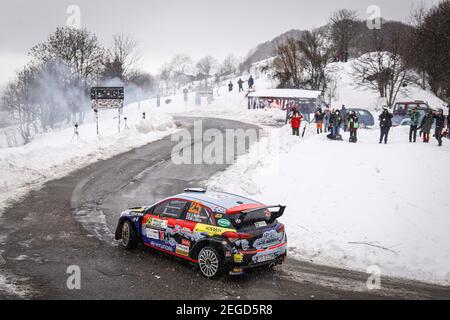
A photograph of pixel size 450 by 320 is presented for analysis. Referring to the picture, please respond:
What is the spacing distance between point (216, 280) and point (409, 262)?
4507 mm

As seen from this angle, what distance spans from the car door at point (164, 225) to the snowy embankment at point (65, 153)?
19.9 ft

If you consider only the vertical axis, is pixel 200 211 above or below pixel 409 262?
above

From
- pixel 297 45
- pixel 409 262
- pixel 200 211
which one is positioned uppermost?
pixel 297 45

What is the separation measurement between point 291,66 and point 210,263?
144ft

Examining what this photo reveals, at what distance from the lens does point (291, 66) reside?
162 feet

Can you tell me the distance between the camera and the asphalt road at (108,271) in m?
7.53

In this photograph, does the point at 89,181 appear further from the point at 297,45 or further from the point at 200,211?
the point at 297,45

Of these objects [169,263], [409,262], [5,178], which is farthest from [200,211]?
[5,178]

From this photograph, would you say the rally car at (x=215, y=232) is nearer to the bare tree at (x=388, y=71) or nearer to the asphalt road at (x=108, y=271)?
the asphalt road at (x=108, y=271)

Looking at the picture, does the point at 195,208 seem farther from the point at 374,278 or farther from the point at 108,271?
the point at 374,278

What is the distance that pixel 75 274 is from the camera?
8.25 meters

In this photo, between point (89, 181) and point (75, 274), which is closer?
point (75, 274)

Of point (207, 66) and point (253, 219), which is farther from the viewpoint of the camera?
point (207, 66)

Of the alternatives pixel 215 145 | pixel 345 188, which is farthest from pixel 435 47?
pixel 345 188
